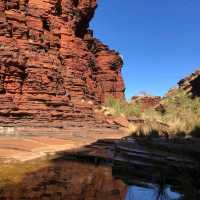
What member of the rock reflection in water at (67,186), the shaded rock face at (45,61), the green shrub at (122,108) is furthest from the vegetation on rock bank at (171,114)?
the rock reflection in water at (67,186)

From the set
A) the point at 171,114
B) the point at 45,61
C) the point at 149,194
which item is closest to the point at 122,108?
the point at 171,114

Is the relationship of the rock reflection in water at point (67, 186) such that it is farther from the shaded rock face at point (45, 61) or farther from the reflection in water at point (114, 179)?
the shaded rock face at point (45, 61)

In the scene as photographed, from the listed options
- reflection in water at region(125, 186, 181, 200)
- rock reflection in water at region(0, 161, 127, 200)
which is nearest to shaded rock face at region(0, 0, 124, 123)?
rock reflection in water at region(0, 161, 127, 200)

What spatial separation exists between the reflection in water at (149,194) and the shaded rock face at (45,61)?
1469 cm

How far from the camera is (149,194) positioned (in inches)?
284

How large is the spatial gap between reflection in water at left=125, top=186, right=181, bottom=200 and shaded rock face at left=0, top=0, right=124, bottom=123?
578 inches

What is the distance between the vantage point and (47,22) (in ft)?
93.8

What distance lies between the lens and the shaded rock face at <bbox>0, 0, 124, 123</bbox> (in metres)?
23.0

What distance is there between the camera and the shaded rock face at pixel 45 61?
75.4 feet

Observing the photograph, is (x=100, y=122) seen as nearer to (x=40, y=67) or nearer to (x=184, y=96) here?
(x=40, y=67)

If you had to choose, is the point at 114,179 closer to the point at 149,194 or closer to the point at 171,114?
the point at 149,194

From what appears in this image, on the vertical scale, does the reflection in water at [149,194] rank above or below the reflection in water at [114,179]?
below

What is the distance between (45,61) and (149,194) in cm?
1959

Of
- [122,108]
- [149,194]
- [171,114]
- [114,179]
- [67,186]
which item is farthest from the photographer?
[122,108]
